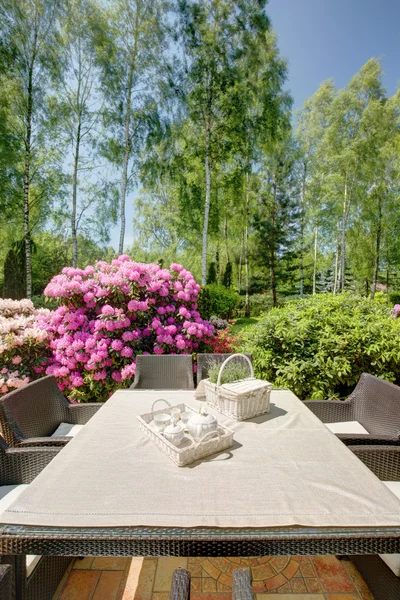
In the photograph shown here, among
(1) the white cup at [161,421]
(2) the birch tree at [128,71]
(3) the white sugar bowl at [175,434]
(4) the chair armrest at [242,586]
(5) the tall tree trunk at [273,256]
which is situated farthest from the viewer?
(5) the tall tree trunk at [273,256]

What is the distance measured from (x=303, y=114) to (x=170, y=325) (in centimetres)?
1438

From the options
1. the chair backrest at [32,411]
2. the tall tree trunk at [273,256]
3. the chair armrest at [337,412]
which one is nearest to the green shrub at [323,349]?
the chair armrest at [337,412]

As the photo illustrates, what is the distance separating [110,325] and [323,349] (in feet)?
7.24

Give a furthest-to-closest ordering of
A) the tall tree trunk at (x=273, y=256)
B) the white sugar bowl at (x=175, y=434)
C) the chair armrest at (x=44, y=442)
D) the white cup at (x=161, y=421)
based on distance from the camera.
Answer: the tall tree trunk at (x=273, y=256) → the chair armrest at (x=44, y=442) → the white cup at (x=161, y=421) → the white sugar bowl at (x=175, y=434)

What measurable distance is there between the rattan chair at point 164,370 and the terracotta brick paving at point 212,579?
1.30m

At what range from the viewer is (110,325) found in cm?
321

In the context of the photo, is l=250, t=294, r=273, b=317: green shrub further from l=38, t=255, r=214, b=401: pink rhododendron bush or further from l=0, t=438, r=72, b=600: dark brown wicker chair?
l=0, t=438, r=72, b=600: dark brown wicker chair

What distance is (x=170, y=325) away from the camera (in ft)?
11.5

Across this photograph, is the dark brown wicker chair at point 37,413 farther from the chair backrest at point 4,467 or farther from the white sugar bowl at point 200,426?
the white sugar bowl at point 200,426

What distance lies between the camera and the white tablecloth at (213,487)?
86 centimetres

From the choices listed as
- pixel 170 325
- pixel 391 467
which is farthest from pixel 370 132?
pixel 391 467

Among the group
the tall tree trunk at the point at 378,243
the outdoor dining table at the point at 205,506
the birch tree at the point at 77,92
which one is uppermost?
the birch tree at the point at 77,92

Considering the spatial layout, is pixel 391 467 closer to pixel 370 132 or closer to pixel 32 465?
pixel 32 465

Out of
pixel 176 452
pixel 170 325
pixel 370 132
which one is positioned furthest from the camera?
pixel 370 132
